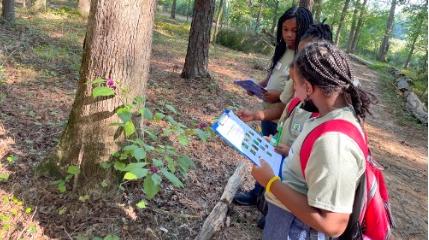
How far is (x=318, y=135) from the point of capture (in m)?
1.53

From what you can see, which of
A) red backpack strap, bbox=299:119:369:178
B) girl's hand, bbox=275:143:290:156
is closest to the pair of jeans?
red backpack strap, bbox=299:119:369:178

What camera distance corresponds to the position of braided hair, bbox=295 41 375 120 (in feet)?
5.24

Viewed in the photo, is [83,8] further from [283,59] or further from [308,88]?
[308,88]

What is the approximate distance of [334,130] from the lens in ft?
4.92

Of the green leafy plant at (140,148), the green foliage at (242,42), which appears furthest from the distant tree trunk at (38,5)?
the green leafy plant at (140,148)

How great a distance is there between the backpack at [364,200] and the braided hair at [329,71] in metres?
0.17

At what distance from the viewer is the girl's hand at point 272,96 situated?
3270 mm

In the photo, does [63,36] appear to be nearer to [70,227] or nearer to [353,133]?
[70,227]

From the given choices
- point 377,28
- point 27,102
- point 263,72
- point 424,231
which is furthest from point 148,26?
point 377,28

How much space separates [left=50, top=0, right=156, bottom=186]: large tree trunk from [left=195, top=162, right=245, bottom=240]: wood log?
0.95 m

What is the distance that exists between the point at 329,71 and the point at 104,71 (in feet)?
5.99

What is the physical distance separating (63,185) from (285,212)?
6.25 feet

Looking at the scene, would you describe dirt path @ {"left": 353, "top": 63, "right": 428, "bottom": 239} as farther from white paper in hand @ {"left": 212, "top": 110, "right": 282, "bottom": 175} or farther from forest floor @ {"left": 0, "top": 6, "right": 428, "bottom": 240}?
white paper in hand @ {"left": 212, "top": 110, "right": 282, "bottom": 175}

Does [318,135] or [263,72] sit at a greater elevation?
[318,135]
